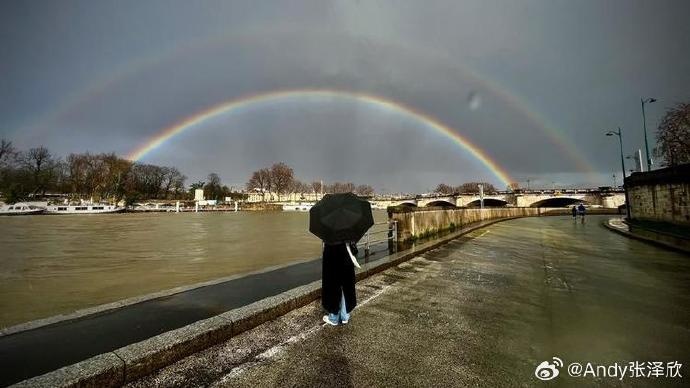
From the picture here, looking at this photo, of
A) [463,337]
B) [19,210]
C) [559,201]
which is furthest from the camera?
[559,201]

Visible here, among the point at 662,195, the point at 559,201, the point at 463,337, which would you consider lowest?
the point at 463,337

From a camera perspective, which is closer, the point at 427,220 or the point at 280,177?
the point at 427,220

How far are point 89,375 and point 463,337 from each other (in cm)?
390

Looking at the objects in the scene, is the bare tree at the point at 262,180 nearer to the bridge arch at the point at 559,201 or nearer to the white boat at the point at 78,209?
the white boat at the point at 78,209

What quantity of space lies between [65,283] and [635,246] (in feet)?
67.6

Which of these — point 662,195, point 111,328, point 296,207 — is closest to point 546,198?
point 662,195

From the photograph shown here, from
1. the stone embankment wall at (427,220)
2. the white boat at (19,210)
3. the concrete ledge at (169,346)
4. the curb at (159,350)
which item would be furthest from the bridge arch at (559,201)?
the white boat at (19,210)

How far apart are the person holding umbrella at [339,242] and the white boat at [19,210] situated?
90963 millimetres

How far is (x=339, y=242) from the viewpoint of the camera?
407cm

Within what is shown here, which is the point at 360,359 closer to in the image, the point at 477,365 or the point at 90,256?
the point at 477,365

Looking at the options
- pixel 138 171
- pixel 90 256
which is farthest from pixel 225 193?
pixel 90 256

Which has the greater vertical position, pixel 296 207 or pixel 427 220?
pixel 296 207

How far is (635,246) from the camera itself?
13539mm

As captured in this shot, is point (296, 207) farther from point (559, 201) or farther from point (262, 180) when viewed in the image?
point (559, 201)
